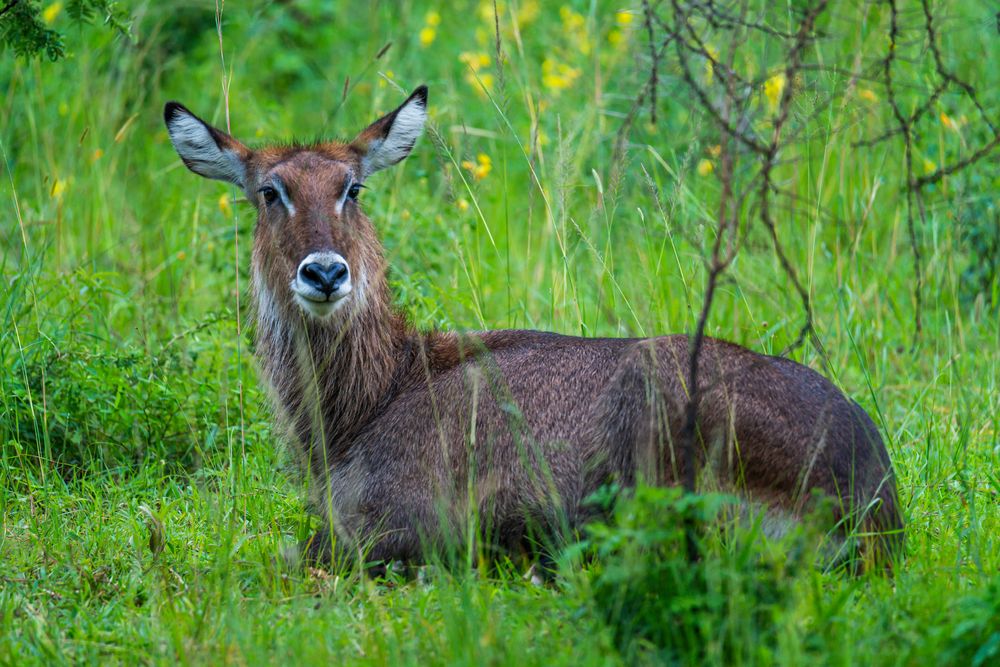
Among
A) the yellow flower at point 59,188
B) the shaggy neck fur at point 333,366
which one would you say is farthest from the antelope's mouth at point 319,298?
the yellow flower at point 59,188

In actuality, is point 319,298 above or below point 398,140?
below

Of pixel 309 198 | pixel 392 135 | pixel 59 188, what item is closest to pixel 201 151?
pixel 309 198

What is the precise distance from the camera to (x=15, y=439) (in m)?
4.75

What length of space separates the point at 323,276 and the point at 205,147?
1.02m

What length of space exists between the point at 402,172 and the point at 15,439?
2843 mm

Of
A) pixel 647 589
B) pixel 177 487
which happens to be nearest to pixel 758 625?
pixel 647 589

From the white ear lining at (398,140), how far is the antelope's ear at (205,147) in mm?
496

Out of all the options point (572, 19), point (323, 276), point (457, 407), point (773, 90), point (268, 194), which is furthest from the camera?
point (572, 19)

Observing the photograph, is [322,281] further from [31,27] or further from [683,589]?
[683,589]

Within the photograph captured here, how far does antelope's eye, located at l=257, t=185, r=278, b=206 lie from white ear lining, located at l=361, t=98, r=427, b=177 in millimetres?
451

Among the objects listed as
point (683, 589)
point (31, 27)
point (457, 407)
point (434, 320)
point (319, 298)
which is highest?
point (31, 27)

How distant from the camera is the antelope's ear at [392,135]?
476cm

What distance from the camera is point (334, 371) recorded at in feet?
14.7

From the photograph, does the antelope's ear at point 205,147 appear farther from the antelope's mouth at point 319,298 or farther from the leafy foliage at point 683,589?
the leafy foliage at point 683,589
